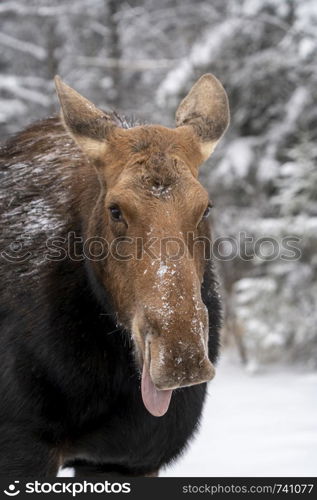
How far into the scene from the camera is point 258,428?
8711 millimetres

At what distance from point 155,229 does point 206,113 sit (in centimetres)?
140

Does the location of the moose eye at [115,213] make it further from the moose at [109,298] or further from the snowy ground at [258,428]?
the snowy ground at [258,428]

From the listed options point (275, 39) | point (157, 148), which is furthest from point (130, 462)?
point (275, 39)

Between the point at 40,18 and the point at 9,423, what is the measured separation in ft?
62.0

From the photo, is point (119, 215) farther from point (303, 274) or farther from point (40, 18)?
point (40, 18)

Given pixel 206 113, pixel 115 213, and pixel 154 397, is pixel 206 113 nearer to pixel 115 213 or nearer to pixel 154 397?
pixel 115 213

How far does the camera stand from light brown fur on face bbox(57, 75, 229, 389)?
11.0 feet

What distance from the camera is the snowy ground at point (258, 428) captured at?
22.4ft

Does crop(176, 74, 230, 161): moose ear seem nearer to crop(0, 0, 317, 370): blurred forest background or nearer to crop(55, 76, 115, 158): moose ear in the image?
crop(55, 76, 115, 158): moose ear

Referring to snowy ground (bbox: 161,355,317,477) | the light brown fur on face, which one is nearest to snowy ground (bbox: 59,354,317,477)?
snowy ground (bbox: 161,355,317,477)

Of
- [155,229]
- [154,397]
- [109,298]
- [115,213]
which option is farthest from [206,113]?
[154,397]

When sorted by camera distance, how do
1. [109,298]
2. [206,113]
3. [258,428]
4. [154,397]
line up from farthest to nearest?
1. [258,428]
2. [206,113]
3. [109,298]
4. [154,397]

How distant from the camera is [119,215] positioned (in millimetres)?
3898

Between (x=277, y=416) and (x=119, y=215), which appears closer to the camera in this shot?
(x=119, y=215)
